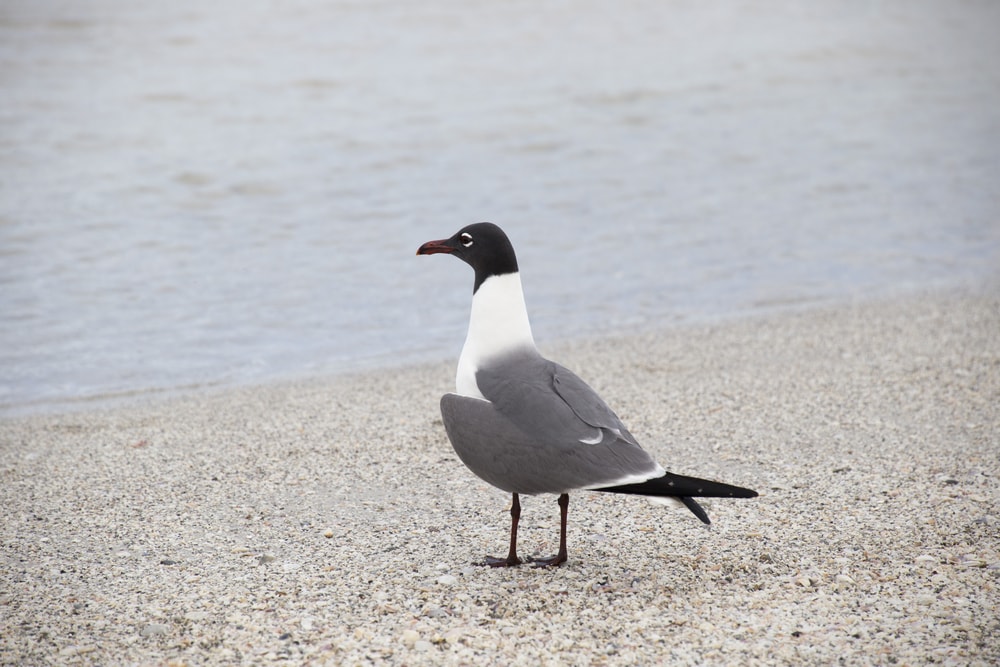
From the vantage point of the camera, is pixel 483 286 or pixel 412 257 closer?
pixel 483 286

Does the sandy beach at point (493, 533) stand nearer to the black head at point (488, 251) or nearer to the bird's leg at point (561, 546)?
the bird's leg at point (561, 546)

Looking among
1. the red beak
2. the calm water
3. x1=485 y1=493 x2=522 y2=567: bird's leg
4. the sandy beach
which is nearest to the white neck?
the red beak

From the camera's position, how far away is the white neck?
391 cm

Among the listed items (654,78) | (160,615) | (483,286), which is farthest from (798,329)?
(654,78)

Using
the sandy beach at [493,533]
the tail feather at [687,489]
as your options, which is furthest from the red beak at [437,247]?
the tail feather at [687,489]

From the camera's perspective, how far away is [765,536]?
13.4 feet

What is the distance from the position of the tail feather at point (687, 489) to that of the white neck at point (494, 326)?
74 cm

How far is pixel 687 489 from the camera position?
3.30 metres

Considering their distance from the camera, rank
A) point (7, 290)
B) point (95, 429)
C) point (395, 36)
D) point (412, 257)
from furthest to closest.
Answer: point (395, 36) < point (412, 257) < point (7, 290) < point (95, 429)

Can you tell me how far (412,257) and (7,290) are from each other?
10.9 ft

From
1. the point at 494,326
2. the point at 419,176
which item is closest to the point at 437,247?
the point at 494,326

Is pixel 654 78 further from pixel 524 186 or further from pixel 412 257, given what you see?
pixel 412 257

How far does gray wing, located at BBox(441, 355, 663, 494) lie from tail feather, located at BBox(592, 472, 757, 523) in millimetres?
37

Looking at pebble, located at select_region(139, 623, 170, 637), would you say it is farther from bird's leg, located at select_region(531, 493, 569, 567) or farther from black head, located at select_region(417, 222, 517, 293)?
black head, located at select_region(417, 222, 517, 293)
